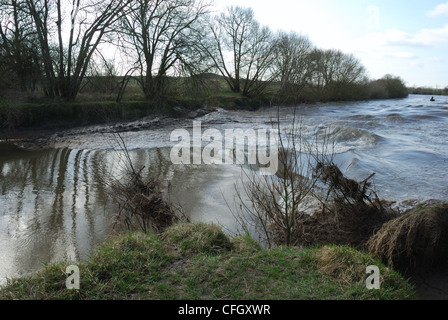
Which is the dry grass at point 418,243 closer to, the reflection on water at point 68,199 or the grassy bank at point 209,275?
the grassy bank at point 209,275

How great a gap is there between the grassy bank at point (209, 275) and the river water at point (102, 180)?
146cm

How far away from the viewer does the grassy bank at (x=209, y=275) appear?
135 inches

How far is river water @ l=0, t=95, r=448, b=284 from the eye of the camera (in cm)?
588

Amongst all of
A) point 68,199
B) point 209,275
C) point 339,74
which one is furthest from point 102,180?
point 339,74

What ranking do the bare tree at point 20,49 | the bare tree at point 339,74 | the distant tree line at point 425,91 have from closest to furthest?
the bare tree at point 20,49
the bare tree at point 339,74
the distant tree line at point 425,91

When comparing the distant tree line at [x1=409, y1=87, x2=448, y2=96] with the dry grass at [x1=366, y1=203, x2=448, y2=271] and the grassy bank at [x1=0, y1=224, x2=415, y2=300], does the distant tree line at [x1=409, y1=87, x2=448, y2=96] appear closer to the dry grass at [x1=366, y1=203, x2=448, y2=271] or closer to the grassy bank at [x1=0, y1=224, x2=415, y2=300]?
the dry grass at [x1=366, y1=203, x2=448, y2=271]

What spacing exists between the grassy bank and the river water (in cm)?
146

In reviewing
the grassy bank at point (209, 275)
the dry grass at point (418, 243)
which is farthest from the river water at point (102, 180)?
the dry grass at point (418, 243)

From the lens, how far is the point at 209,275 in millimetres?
3787

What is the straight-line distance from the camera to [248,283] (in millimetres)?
3654

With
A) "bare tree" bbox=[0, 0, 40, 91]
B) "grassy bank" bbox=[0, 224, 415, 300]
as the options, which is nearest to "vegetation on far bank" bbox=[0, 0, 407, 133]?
"bare tree" bbox=[0, 0, 40, 91]

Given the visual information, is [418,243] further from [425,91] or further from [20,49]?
[425,91]
